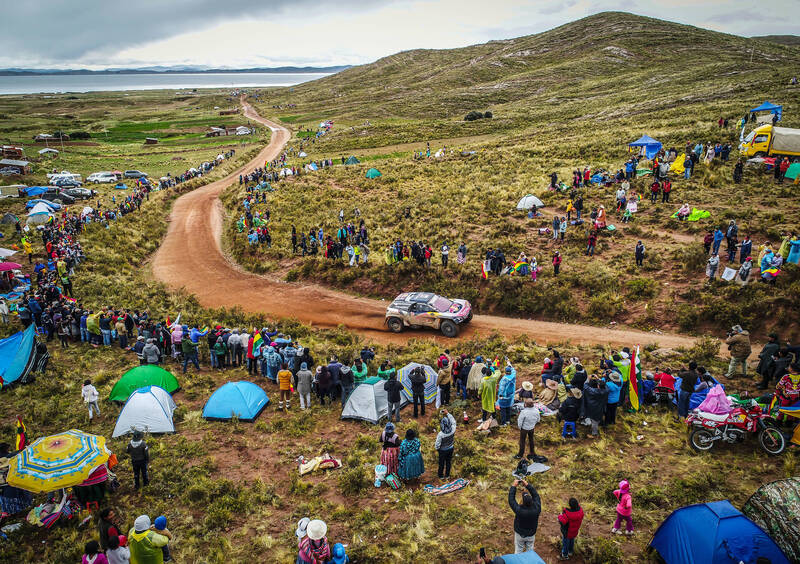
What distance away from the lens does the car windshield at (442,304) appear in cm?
2136

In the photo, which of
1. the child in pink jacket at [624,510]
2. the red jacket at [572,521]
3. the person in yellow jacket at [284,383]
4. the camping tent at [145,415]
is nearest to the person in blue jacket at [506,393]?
the child in pink jacket at [624,510]

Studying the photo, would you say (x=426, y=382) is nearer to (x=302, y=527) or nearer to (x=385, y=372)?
(x=385, y=372)

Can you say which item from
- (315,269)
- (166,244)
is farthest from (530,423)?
(166,244)

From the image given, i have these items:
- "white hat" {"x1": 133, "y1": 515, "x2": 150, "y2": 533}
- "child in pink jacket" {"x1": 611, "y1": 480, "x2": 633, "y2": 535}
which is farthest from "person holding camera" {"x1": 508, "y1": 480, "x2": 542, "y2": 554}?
"white hat" {"x1": 133, "y1": 515, "x2": 150, "y2": 533}

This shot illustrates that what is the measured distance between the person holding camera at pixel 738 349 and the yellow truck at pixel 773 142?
23.5m

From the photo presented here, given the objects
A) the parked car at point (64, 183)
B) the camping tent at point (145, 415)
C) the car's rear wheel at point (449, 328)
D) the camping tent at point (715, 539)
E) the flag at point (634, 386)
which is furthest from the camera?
the parked car at point (64, 183)

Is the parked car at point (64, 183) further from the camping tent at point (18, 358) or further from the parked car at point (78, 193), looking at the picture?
the camping tent at point (18, 358)

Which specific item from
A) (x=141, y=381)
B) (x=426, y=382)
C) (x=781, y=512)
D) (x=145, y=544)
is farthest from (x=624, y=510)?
(x=141, y=381)

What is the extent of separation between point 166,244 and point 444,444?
33.9 m

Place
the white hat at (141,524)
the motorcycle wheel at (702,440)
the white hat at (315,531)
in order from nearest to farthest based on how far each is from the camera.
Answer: the white hat at (315,531)
the white hat at (141,524)
the motorcycle wheel at (702,440)

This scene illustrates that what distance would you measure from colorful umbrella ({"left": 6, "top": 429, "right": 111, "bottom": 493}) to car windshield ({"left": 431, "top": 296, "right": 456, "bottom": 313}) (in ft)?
45.2

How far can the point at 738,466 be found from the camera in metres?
11.0

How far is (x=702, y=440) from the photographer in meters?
11.8

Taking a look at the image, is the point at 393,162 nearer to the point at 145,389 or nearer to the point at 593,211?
the point at 593,211
